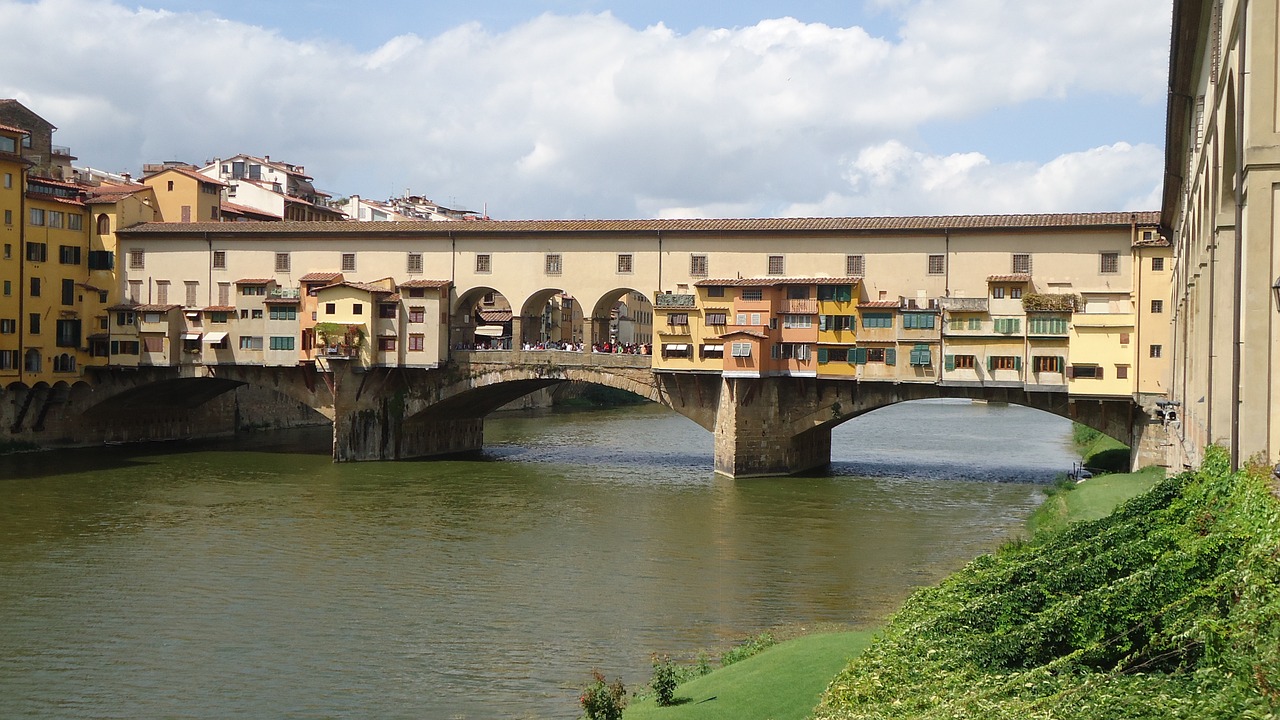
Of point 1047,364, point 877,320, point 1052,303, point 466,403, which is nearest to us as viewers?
point 1047,364

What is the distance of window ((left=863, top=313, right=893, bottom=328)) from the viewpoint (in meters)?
40.8

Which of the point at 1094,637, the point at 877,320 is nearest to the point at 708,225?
the point at 877,320

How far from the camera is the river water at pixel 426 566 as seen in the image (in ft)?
62.9

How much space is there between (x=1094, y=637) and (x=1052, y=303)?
27.5m

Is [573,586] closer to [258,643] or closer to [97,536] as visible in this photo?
[258,643]

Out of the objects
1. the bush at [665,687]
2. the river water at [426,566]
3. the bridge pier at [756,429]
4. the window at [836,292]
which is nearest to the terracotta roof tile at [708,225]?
the window at [836,292]

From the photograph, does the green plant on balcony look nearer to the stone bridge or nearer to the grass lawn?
the stone bridge

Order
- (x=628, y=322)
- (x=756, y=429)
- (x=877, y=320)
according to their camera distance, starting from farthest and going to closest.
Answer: (x=628, y=322) < (x=756, y=429) < (x=877, y=320)

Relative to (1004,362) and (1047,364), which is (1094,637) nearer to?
(1047,364)

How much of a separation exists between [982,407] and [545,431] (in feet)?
129

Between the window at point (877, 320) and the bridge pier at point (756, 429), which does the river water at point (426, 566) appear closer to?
the bridge pier at point (756, 429)

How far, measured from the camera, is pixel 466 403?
49.8 metres

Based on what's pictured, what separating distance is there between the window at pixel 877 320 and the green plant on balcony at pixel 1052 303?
Result: 4.41m

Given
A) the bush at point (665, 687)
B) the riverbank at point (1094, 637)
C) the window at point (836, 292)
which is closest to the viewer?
the riverbank at point (1094, 637)
